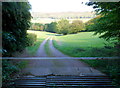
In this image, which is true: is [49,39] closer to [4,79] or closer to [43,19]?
[43,19]

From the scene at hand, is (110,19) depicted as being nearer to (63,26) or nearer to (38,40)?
(63,26)

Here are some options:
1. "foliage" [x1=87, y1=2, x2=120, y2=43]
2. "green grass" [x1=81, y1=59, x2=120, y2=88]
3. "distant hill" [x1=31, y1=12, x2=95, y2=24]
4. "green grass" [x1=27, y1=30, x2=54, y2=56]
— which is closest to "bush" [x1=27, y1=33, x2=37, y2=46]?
"green grass" [x1=27, y1=30, x2=54, y2=56]

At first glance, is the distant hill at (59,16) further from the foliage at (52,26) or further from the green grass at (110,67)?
the green grass at (110,67)

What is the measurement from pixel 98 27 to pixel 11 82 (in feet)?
11.4

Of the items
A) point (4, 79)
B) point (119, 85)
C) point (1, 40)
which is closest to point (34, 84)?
point (4, 79)

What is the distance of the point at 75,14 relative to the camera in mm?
4281

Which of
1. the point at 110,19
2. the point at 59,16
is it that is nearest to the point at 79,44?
the point at 59,16

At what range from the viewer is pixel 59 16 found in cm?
438

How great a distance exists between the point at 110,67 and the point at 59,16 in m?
3.21

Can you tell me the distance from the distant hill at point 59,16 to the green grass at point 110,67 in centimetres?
233

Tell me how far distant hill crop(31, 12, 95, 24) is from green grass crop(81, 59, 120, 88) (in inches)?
91.8

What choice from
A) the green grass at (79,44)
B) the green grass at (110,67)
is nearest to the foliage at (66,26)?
the green grass at (79,44)

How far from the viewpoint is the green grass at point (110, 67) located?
2.46 m

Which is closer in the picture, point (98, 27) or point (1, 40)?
point (1, 40)
